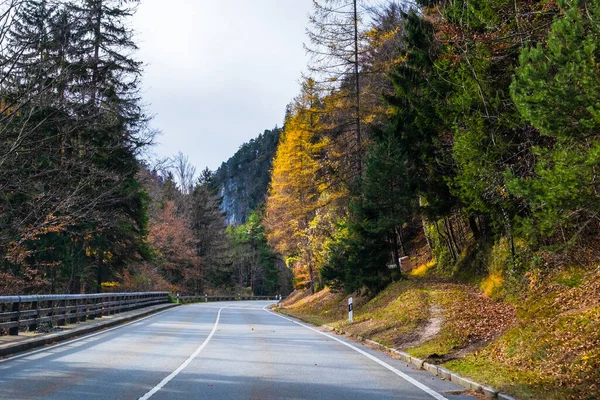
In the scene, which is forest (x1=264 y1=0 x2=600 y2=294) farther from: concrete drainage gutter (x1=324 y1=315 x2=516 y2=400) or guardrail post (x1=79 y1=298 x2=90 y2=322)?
guardrail post (x1=79 y1=298 x2=90 y2=322)

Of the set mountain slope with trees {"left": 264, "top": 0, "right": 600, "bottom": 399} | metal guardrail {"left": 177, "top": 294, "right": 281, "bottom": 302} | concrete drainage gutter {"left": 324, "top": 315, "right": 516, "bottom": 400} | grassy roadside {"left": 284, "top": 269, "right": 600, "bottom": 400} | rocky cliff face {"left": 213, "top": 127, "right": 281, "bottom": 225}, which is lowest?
metal guardrail {"left": 177, "top": 294, "right": 281, "bottom": 302}

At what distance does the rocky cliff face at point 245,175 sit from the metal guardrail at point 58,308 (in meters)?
99.0

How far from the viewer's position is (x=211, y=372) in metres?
9.20

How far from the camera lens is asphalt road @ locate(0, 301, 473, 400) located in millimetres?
7395

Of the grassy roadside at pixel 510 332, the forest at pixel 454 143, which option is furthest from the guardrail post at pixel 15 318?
the forest at pixel 454 143

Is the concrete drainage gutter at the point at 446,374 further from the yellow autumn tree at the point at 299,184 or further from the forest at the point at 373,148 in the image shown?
the yellow autumn tree at the point at 299,184

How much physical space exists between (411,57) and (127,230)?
50.6 feet

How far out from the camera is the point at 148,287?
44094 millimetres

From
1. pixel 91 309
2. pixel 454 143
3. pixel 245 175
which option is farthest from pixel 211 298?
pixel 245 175

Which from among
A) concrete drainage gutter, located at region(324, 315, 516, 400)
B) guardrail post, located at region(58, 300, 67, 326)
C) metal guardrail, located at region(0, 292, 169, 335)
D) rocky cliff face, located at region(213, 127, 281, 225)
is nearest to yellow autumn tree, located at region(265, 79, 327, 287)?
metal guardrail, located at region(0, 292, 169, 335)

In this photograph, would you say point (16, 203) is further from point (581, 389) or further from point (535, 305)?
point (581, 389)

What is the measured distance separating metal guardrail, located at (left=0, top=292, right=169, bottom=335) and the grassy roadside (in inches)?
357

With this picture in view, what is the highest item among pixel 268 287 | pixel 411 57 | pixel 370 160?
pixel 411 57

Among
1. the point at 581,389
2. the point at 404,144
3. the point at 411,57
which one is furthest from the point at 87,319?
the point at 581,389
